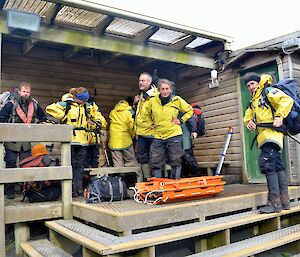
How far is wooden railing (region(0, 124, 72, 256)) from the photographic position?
11.8 ft

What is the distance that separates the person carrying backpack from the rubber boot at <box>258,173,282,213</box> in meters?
3.37

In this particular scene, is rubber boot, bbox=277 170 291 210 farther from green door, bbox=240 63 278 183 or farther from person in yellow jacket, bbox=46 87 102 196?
person in yellow jacket, bbox=46 87 102 196

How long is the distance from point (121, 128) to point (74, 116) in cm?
189

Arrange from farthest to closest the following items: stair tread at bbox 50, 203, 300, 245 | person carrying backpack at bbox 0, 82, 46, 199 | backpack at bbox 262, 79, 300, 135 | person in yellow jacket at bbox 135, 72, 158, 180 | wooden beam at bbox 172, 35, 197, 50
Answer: wooden beam at bbox 172, 35, 197, 50, person in yellow jacket at bbox 135, 72, 158, 180, person carrying backpack at bbox 0, 82, 46, 199, backpack at bbox 262, 79, 300, 135, stair tread at bbox 50, 203, 300, 245

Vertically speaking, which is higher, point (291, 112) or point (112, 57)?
point (112, 57)

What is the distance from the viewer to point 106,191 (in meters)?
4.11

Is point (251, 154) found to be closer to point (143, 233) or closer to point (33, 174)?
point (143, 233)

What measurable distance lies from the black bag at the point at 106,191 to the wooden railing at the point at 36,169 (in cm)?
28

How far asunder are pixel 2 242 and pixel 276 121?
3.25 m

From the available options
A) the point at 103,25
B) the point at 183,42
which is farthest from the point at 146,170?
the point at 183,42

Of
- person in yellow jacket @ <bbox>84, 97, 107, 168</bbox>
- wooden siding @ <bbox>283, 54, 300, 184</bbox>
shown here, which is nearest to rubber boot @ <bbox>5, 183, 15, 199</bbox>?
person in yellow jacket @ <bbox>84, 97, 107, 168</bbox>

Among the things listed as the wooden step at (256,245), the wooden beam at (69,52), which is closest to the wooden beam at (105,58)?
the wooden beam at (69,52)

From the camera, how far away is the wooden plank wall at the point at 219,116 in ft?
21.6

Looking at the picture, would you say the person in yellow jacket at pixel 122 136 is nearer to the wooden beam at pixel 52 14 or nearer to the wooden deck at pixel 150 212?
the wooden beam at pixel 52 14
